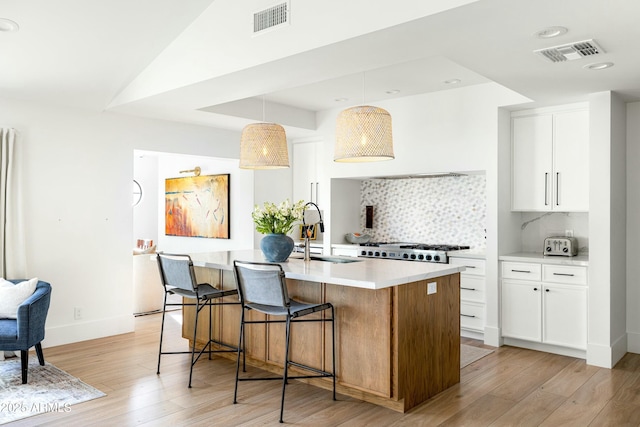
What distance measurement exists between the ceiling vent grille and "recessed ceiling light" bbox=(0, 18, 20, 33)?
1747 mm

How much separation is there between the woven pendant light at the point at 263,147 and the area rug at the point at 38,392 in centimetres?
216

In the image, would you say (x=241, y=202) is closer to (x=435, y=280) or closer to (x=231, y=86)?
(x=231, y=86)

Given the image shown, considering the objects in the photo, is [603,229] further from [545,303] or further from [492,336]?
[492,336]

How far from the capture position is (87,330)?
4.96 metres

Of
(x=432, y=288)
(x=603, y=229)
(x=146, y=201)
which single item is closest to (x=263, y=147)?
(x=432, y=288)

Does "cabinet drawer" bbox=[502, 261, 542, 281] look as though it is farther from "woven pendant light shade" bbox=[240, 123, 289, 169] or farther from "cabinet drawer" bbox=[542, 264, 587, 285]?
"woven pendant light shade" bbox=[240, 123, 289, 169]

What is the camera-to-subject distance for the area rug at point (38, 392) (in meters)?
3.22

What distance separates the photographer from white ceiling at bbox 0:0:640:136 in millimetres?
2619

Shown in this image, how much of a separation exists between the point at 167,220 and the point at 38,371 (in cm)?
453

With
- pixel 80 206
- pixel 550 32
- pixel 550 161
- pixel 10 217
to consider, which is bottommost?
pixel 10 217

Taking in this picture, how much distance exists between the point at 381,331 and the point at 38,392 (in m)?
2.50

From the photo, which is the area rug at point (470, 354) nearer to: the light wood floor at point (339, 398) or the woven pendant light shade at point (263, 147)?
the light wood floor at point (339, 398)

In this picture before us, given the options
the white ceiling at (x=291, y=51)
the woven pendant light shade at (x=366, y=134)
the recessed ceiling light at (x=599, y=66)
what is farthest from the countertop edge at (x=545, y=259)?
the woven pendant light shade at (x=366, y=134)

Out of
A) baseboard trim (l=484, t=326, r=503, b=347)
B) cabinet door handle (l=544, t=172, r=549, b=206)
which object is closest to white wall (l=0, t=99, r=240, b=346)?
baseboard trim (l=484, t=326, r=503, b=347)
